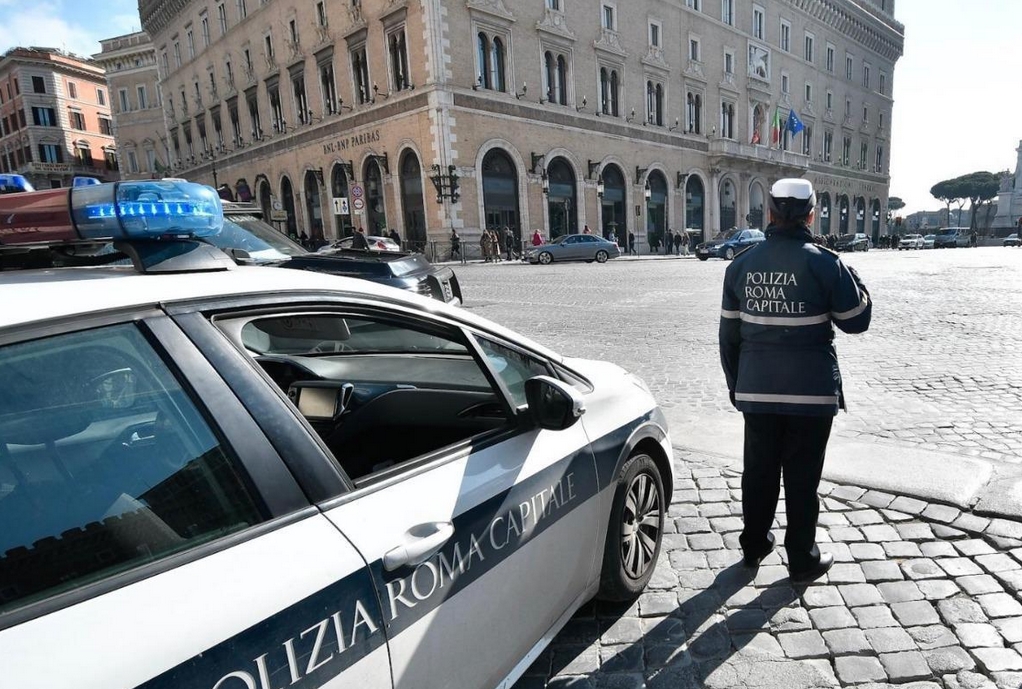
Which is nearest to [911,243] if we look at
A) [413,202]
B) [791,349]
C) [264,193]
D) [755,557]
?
[413,202]

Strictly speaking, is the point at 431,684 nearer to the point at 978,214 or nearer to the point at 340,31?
the point at 340,31

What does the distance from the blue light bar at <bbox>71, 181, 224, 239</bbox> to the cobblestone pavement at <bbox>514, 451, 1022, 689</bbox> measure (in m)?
2.03

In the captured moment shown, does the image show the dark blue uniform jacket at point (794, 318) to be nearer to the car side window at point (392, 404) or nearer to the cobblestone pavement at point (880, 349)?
the car side window at point (392, 404)

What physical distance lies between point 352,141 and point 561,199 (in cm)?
1263

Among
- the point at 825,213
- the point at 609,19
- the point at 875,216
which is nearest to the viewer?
the point at 609,19

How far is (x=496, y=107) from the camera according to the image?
105 ft

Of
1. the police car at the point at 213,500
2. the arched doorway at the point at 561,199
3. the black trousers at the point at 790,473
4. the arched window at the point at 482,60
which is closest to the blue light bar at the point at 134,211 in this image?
the police car at the point at 213,500

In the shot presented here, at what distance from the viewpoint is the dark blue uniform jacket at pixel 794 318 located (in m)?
2.60

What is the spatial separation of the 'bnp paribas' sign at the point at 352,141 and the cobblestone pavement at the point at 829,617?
110ft

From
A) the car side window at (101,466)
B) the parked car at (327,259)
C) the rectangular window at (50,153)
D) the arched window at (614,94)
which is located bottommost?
the car side window at (101,466)

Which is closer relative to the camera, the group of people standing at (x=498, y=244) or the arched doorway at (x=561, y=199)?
the group of people standing at (x=498, y=244)

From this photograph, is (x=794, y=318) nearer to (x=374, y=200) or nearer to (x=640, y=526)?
(x=640, y=526)

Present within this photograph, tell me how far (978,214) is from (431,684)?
136210 mm

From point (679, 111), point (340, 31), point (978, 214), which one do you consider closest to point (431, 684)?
point (340, 31)
